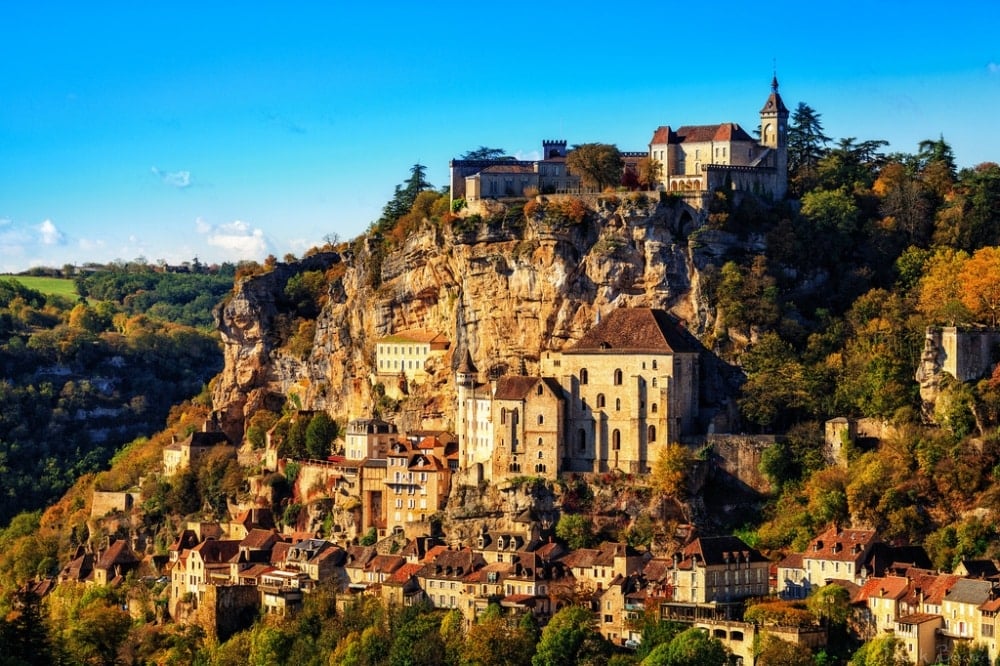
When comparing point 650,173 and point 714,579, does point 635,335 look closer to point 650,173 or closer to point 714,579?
point 650,173

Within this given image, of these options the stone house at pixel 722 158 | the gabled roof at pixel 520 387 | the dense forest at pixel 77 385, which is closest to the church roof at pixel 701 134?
the stone house at pixel 722 158

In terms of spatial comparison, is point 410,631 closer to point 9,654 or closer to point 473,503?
point 473,503

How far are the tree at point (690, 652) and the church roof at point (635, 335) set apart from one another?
15.3 meters

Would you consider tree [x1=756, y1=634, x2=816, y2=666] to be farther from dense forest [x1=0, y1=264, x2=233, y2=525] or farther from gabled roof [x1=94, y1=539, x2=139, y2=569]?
dense forest [x1=0, y1=264, x2=233, y2=525]

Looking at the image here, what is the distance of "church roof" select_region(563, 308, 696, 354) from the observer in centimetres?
8788

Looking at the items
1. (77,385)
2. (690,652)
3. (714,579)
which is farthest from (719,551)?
(77,385)

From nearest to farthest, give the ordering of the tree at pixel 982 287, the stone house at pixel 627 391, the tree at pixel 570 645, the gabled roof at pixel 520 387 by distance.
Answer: the tree at pixel 570 645, the stone house at pixel 627 391, the gabled roof at pixel 520 387, the tree at pixel 982 287

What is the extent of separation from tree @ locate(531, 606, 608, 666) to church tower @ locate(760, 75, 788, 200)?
28.3 meters

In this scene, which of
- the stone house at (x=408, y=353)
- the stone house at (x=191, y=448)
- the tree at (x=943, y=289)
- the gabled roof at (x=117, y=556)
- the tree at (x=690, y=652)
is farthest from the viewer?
the stone house at (x=191, y=448)

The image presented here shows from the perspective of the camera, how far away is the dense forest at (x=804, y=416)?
266 ft

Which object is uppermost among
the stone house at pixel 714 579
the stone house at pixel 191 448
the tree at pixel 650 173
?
the tree at pixel 650 173

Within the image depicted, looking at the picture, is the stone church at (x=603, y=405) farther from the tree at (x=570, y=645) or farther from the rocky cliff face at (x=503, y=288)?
the tree at (x=570, y=645)

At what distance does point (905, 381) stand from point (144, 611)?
119 ft

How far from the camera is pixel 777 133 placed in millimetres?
100375
